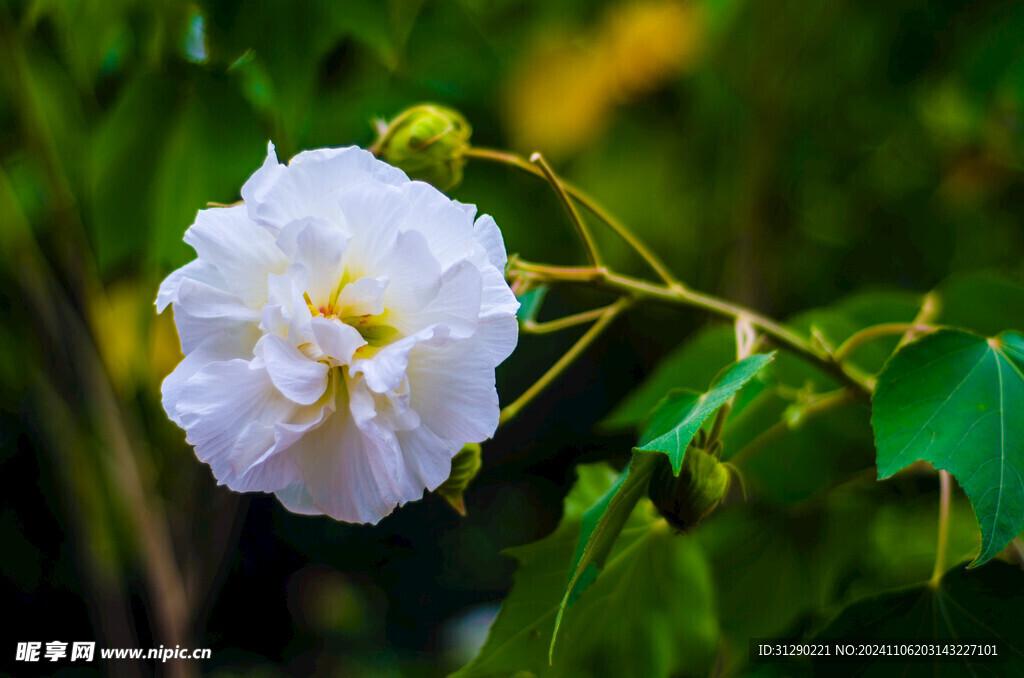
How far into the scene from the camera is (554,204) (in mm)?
1195

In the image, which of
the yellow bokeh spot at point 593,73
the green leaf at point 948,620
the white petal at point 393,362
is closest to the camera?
the white petal at point 393,362

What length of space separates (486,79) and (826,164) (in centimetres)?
70

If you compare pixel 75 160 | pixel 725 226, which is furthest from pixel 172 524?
pixel 725 226

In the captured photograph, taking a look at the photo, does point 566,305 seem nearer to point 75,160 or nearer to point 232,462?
point 75,160

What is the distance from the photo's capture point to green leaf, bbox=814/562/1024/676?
0.40 meters

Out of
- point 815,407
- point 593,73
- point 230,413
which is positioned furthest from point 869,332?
point 593,73

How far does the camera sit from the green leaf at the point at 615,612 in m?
0.43

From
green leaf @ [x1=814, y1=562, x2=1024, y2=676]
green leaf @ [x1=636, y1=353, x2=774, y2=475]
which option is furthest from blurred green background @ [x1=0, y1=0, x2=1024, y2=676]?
green leaf @ [x1=814, y1=562, x2=1024, y2=676]

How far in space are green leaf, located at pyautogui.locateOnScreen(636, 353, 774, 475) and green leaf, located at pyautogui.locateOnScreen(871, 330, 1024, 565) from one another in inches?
3.1

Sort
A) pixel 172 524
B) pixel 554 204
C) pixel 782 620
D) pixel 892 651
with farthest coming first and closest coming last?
pixel 554 204
pixel 172 524
pixel 782 620
pixel 892 651

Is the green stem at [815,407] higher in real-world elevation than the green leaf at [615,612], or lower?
higher

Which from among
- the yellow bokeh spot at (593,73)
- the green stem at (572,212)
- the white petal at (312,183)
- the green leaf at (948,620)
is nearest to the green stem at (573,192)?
the green stem at (572,212)

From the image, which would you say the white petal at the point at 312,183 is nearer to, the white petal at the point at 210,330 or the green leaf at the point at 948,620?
the white petal at the point at 210,330

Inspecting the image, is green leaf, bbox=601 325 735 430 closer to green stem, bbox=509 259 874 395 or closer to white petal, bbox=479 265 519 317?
green stem, bbox=509 259 874 395
